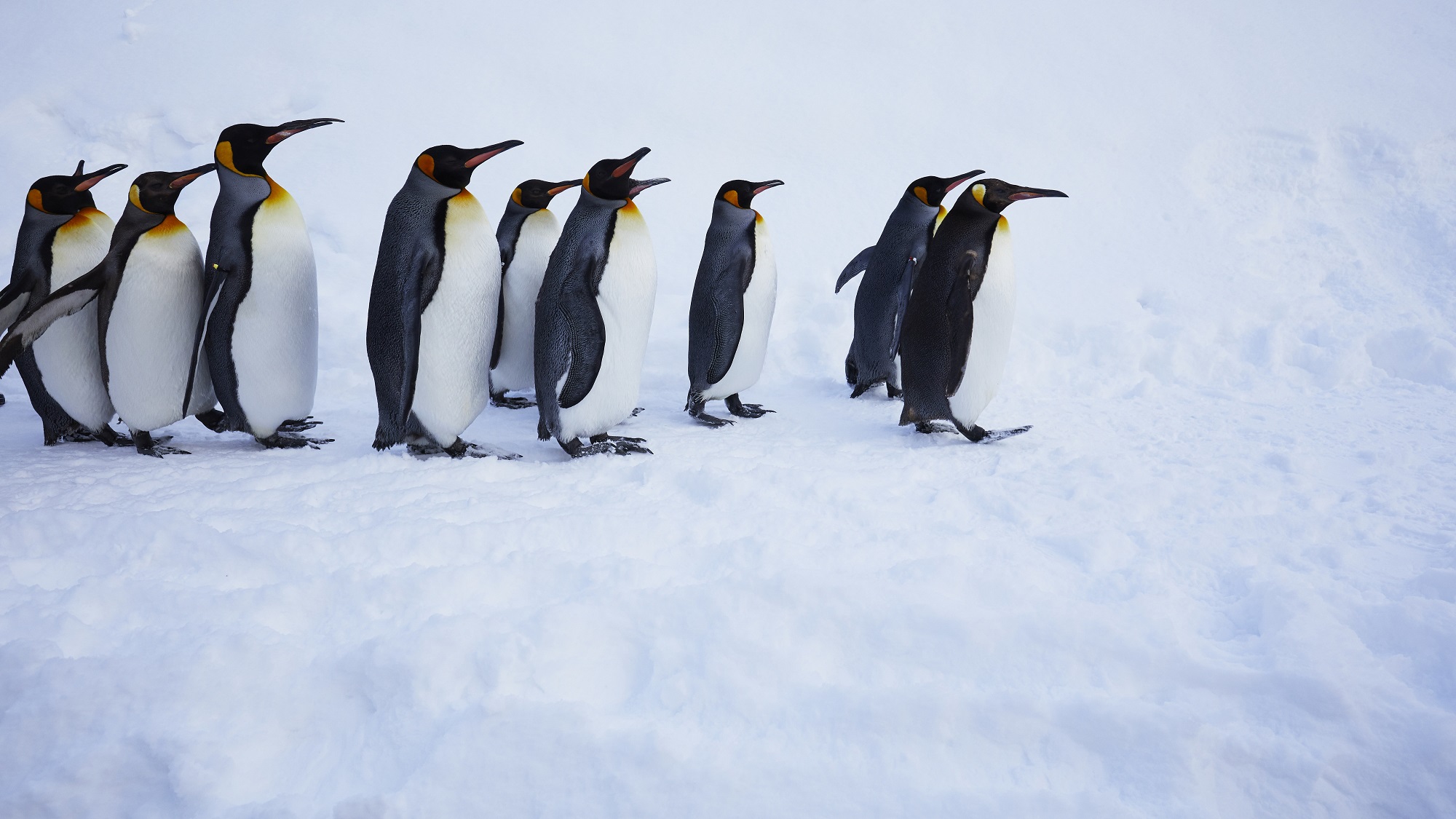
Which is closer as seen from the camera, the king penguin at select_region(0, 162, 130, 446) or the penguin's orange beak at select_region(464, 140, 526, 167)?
the penguin's orange beak at select_region(464, 140, 526, 167)

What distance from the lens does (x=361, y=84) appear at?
6.03 metres

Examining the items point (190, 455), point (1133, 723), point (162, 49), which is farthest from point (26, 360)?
point (162, 49)

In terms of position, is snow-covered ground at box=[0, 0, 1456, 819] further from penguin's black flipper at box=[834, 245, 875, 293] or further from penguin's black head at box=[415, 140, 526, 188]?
penguin's black head at box=[415, 140, 526, 188]

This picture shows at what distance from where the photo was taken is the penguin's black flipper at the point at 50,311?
235cm

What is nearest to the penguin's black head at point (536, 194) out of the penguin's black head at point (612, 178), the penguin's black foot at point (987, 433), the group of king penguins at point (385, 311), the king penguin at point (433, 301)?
the group of king penguins at point (385, 311)

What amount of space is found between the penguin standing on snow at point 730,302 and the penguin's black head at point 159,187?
1.76m

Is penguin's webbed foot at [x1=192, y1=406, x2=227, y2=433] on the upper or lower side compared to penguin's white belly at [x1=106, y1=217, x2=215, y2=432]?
lower

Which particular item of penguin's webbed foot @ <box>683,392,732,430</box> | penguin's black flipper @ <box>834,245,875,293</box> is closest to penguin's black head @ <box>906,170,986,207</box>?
penguin's black flipper @ <box>834,245,875,293</box>

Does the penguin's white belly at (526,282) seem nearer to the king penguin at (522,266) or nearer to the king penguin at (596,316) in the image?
the king penguin at (522,266)

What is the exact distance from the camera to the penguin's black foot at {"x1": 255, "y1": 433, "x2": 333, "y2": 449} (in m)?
2.82

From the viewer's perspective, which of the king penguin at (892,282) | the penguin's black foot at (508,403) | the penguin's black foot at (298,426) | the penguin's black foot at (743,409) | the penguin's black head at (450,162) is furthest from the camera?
the penguin's black foot at (508,403)

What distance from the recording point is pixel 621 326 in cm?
277

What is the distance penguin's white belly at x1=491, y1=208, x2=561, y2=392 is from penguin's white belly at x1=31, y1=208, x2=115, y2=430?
1.38 meters

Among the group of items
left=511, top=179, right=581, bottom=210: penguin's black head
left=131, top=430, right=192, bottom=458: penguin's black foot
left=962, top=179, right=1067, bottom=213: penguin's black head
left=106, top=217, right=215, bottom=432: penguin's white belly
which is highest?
left=962, top=179, right=1067, bottom=213: penguin's black head
